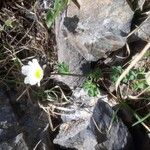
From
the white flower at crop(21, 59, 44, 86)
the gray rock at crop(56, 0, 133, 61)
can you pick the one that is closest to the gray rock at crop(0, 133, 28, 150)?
the white flower at crop(21, 59, 44, 86)

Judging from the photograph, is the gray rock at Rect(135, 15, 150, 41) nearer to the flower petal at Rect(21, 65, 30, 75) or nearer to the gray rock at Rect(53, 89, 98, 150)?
the gray rock at Rect(53, 89, 98, 150)

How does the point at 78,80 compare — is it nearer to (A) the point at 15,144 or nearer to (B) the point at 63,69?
(B) the point at 63,69

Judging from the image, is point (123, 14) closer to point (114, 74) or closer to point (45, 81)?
point (114, 74)

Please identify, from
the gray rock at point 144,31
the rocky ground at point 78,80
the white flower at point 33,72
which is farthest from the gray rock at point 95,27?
the white flower at point 33,72

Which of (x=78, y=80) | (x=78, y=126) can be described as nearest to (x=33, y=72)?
(x=78, y=80)

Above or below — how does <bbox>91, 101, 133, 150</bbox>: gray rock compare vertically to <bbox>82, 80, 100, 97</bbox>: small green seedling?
below

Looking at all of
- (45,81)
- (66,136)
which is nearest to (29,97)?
(45,81)

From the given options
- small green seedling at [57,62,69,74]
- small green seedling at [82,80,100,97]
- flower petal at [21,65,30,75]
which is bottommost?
small green seedling at [82,80,100,97]
